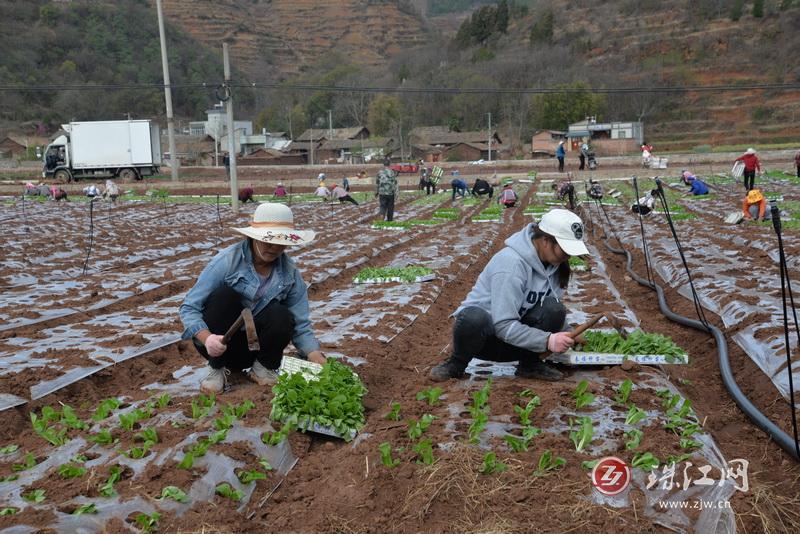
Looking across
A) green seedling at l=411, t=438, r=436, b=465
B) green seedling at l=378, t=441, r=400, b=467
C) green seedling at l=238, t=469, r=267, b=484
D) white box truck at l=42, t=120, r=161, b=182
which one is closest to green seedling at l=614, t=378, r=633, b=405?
green seedling at l=411, t=438, r=436, b=465

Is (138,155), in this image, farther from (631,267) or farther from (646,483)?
(646,483)

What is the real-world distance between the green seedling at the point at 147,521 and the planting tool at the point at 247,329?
4.27 ft

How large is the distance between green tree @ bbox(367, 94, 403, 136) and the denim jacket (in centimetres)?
7521

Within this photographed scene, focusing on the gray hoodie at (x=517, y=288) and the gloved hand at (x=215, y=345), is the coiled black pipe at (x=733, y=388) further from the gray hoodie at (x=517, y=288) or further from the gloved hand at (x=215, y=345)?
the gloved hand at (x=215, y=345)

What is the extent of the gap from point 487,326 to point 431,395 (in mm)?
616

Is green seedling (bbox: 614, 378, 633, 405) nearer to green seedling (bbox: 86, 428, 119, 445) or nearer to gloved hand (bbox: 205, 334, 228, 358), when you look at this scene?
gloved hand (bbox: 205, 334, 228, 358)

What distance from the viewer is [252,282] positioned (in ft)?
15.7

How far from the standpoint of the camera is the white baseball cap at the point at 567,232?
4.50 metres

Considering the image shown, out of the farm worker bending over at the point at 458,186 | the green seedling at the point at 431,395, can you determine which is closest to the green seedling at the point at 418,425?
the green seedling at the point at 431,395

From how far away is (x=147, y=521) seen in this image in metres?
3.19

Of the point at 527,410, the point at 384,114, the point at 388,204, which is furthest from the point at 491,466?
the point at 384,114

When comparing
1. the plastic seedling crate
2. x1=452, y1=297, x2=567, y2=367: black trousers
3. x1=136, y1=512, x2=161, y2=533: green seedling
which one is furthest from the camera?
x1=452, y1=297, x2=567, y2=367: black trousers

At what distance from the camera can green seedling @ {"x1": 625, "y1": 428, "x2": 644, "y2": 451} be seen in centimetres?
372

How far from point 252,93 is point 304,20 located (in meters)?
54.1
